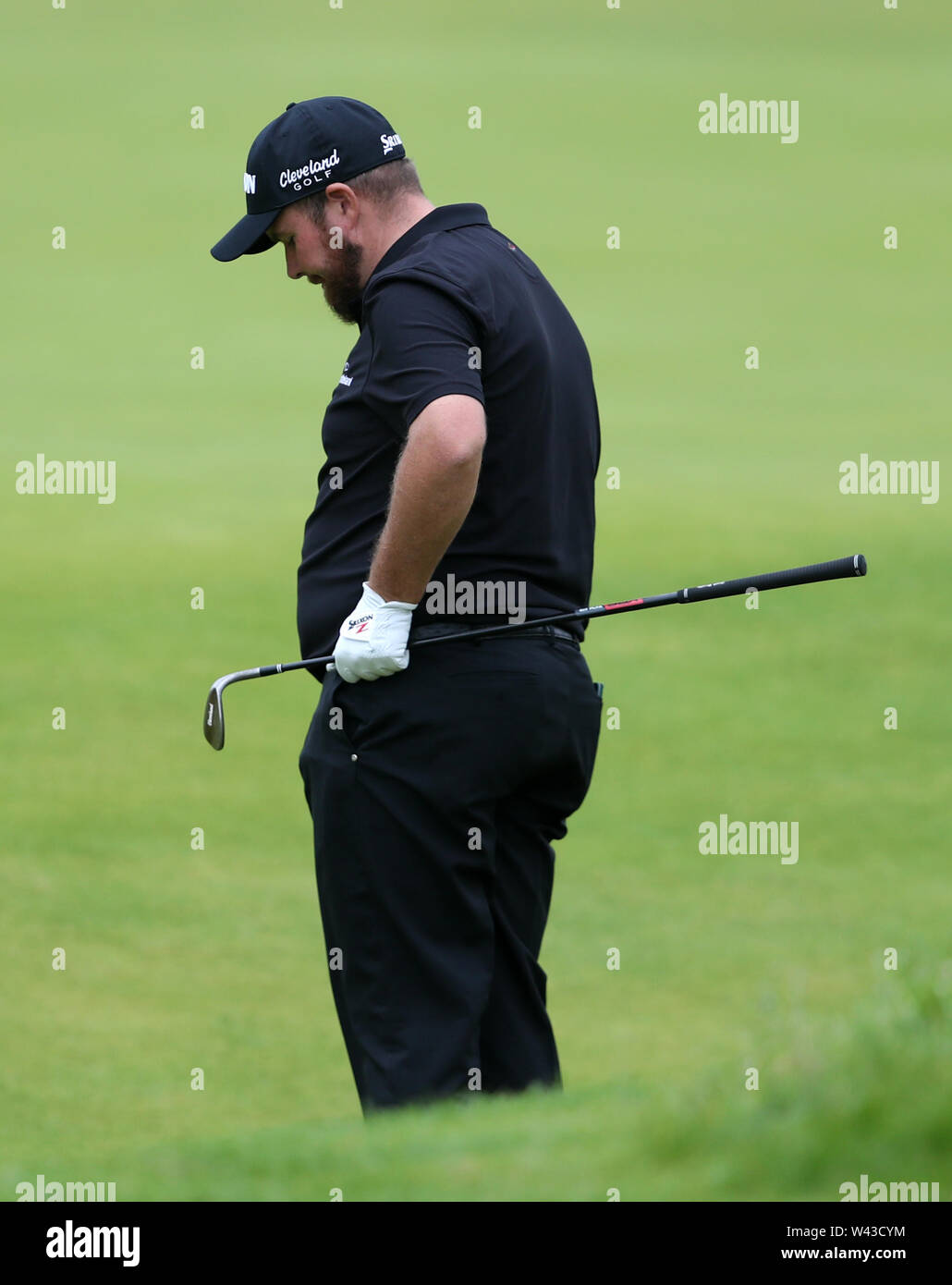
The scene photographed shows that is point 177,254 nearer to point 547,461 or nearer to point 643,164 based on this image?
point 643,164

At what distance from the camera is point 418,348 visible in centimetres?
422

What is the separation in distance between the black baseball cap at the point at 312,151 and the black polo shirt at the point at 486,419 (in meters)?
0.22

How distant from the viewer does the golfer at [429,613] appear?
4.32m

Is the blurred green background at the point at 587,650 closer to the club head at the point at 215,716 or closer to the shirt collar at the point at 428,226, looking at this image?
the club head at the point at 215,716

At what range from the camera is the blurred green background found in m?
3.30

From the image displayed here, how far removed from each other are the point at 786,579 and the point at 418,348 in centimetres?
104

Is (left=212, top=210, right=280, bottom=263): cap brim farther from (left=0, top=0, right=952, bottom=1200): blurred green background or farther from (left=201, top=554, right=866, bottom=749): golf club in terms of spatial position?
Result: (left=0, top=0, right=952, bottom=1200): blurred green background

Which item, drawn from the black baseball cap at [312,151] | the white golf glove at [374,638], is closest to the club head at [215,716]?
the white golf glove at [374,638]

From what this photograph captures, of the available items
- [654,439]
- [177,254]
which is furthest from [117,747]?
[177,254]

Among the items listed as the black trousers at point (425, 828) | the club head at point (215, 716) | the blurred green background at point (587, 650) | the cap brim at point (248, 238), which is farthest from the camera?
the club head at point (215, 716)

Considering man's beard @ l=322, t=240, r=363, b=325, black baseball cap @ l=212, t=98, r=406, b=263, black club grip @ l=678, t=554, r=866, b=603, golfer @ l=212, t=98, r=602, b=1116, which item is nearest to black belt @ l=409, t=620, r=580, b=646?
golfer @ l=212, t=98, r=602, b=1116

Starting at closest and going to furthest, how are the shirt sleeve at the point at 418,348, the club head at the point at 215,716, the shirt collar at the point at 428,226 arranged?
the shirt sleeve at the point at 418,348 < the shirt collar at the point at 428,226 < the club head at the point at 215,716

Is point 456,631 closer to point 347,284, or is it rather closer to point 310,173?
point 347,284
